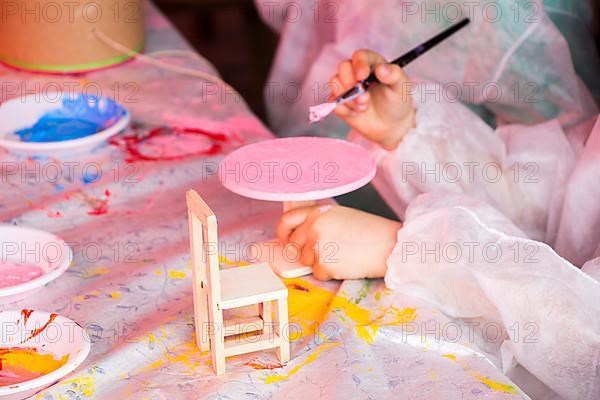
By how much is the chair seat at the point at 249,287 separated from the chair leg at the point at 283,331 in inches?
0.4

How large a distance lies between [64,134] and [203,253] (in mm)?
456

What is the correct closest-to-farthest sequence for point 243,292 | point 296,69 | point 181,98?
point 243,292 < point 181,98 < point 296,69

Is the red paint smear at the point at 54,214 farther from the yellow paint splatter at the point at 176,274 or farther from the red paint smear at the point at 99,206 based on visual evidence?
the yellow paint splatter at the point at 176,274

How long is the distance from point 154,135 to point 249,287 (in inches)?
19.3

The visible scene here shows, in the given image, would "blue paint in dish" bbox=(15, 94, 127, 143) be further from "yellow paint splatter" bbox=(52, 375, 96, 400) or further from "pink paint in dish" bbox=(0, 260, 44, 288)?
"yellow paint splatter" bbox=(52, 375, 96, 400)

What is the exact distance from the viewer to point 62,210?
0.96 m

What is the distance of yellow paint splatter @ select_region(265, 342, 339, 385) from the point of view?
694mm

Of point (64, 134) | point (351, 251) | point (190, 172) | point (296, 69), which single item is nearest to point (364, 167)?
point (351, 251)

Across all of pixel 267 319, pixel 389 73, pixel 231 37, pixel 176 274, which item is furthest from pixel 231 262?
pixel 231 37

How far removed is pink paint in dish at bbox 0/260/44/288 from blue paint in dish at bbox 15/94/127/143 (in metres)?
0.29

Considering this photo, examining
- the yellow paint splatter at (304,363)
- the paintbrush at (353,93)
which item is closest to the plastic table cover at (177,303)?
the yellow paint splatter at (304,363)

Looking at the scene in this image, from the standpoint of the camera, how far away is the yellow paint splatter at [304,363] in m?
0.69

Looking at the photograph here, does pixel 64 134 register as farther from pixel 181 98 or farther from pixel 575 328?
pixel 575 328

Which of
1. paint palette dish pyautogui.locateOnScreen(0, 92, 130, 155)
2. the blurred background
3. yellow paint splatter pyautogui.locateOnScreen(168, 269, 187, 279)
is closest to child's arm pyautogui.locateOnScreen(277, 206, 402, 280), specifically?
yellow paint splatter pyautogui.locateOnScreen(168, 269, 187, 279)
